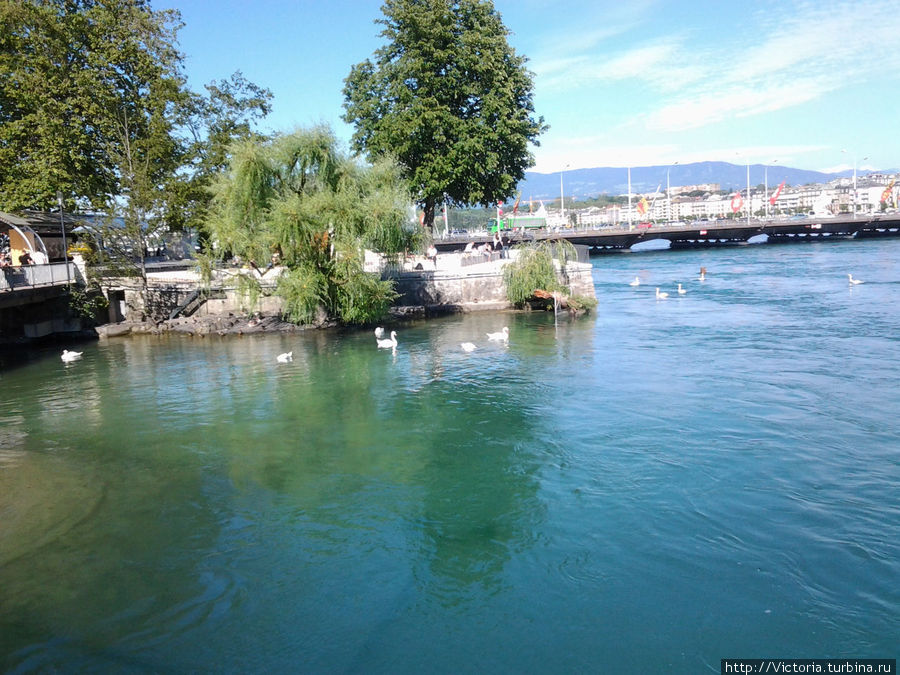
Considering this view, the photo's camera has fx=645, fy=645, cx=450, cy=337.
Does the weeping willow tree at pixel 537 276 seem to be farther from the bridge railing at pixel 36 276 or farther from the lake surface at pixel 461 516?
the bridge railing at pixel 36 276

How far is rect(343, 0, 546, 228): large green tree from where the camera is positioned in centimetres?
3481

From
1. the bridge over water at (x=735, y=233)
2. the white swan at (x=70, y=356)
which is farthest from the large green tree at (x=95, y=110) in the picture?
the bridge over water at (x=735, y=233)

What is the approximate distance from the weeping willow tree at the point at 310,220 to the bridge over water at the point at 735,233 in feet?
129

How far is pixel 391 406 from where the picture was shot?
53.0 ft

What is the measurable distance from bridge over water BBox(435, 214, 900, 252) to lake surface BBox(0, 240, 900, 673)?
2009 inches

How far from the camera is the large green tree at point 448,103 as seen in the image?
34.8 m

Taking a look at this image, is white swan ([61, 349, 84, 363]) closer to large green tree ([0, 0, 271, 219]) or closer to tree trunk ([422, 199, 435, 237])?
large green tree ([0, 0, 271, 219])

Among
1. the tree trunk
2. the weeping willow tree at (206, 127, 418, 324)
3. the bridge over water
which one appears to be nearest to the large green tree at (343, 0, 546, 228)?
the tree trunk

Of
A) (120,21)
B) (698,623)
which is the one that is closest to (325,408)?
(698,623)

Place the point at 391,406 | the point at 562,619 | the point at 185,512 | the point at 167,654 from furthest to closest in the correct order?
1. the point at 391,406
2. the point at 185,512
3. the point at 562,619
4. the point at 167,654

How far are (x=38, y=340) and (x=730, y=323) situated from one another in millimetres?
29023

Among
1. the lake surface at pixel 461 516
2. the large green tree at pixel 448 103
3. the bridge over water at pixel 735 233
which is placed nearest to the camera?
the lake surface at pixel 461 516

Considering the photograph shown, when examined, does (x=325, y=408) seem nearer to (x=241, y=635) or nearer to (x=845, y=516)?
(x=241, y=635)

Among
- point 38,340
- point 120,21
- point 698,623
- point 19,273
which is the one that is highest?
point 120,21
